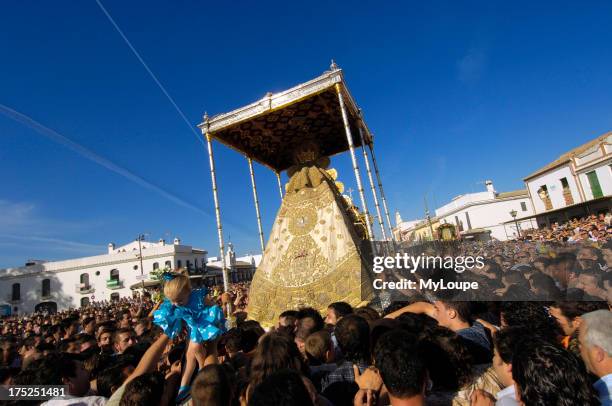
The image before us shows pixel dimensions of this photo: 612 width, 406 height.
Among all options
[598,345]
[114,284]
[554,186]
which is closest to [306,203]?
[598,345]

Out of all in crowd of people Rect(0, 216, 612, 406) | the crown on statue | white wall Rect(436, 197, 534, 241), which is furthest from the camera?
white wall Rect(436, 197, 534, 241)

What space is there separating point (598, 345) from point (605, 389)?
0.24 m

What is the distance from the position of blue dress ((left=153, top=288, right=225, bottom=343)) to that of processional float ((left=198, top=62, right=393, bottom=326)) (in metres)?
5.71

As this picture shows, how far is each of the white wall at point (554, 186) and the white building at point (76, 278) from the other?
4121 cm

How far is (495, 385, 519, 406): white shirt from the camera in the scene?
1847 millimetres

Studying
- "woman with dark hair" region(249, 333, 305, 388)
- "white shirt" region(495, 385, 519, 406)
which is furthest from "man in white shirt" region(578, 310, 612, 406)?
"woman with dark hair" region(249, 333, 305, 388)

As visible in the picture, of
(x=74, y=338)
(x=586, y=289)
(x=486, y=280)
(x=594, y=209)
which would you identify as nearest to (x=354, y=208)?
(x=486, y=280)

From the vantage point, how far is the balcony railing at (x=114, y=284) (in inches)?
1666

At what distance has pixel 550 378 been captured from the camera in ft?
5.24

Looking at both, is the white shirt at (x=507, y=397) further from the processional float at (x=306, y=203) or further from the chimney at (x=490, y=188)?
the chimney at (x=490, y=188)

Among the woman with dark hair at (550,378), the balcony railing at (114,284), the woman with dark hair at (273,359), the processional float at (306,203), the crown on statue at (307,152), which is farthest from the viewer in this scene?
the balcony railing at (114,284)

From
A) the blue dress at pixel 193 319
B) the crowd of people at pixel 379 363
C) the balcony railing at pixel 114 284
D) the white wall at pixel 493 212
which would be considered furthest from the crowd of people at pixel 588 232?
the balcony railing at pixel 114 284

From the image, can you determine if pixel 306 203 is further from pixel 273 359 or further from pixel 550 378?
pixel 550 378

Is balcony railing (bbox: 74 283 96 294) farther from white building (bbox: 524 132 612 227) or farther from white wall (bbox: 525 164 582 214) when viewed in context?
white wall (bbox: 525 164 582 214)
